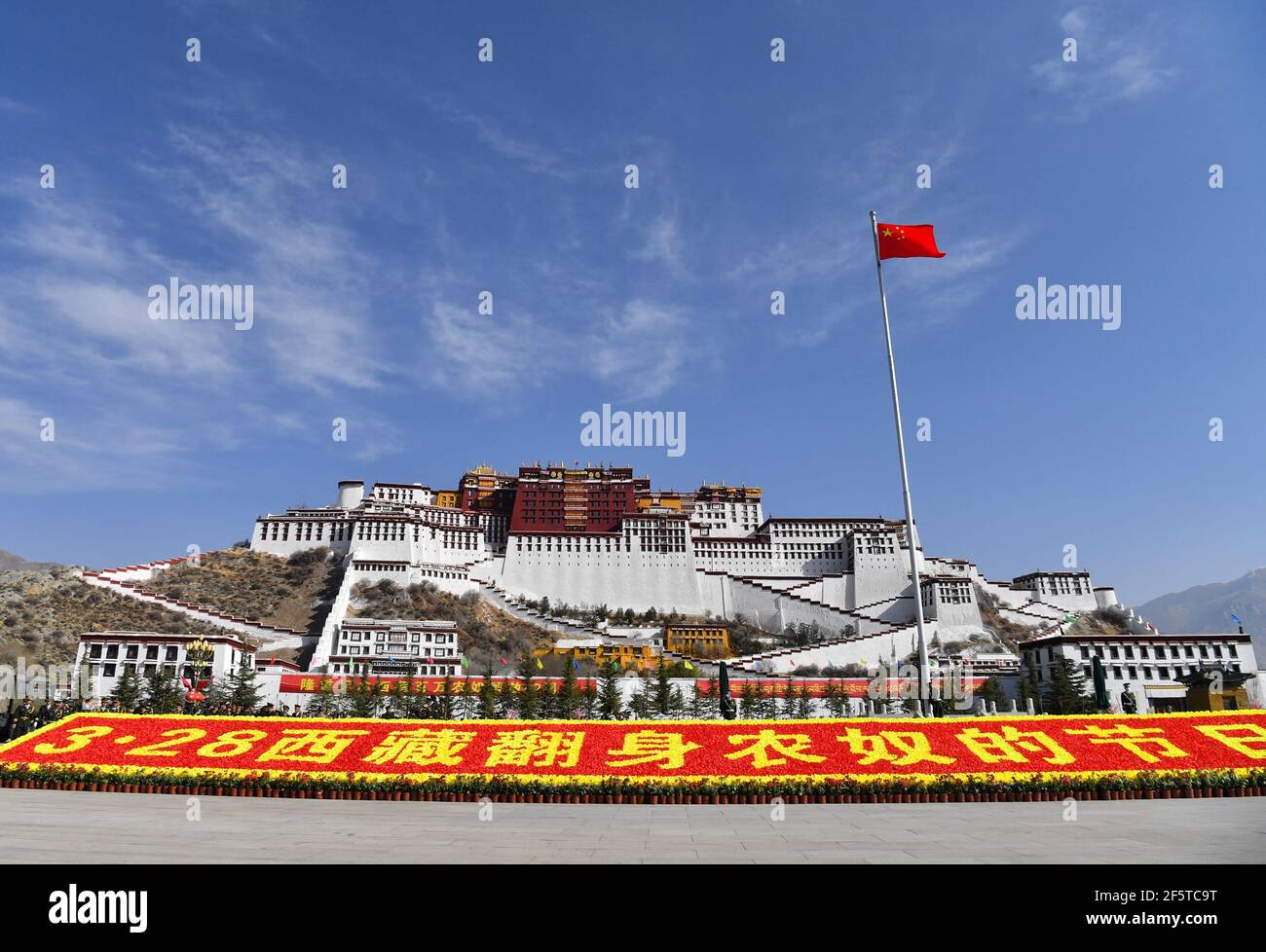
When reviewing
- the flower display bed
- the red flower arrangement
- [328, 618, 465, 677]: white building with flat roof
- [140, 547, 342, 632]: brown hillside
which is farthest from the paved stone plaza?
[140, 547, 342, 632]: brown hillside

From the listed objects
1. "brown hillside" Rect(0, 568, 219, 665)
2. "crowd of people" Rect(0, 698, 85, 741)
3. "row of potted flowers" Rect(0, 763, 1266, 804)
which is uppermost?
"brown hillside" Rect(0, 568, 219, 665)

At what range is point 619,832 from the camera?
34.1 feet

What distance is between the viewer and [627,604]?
282ft

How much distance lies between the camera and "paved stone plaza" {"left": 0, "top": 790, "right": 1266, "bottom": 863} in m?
8.05

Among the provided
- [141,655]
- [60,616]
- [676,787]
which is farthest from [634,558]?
[676,787]

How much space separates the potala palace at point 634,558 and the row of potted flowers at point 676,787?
197ft

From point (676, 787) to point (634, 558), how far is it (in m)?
74.3

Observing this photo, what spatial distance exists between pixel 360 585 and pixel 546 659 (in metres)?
24.0

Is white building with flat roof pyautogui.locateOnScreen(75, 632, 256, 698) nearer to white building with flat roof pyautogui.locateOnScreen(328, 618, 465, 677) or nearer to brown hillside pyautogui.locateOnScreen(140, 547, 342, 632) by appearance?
white building with flat roof pyautogui.locateOnScreen(328, 618, 465, 677)

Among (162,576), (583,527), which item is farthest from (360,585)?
(583,527)

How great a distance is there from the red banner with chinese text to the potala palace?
57.0 m

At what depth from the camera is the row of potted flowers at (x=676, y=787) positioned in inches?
553

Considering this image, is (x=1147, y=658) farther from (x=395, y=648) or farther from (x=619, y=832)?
(x=619, y=832)
